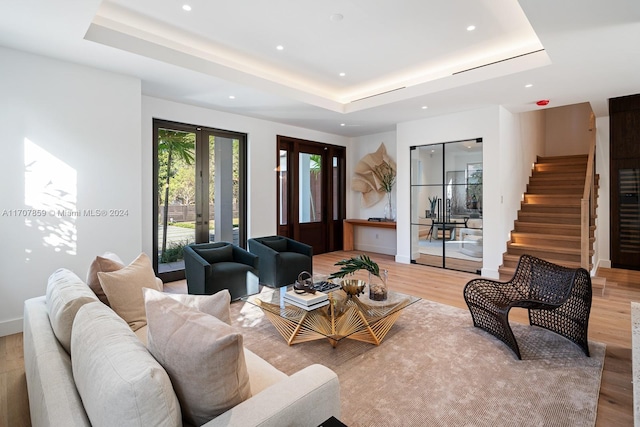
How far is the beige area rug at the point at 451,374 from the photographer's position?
6.59 feet

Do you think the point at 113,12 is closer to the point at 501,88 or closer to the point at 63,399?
the point at 63,399

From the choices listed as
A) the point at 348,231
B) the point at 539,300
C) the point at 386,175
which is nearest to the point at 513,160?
the point at 386,175

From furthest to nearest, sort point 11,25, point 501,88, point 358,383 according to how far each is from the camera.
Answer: point 501,88 < point 11,25 < point 358,383

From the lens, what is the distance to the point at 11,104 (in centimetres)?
316

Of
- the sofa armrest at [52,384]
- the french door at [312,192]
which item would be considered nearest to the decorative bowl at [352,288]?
the sofa armrest at [52,384]

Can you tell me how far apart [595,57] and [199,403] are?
455 cm

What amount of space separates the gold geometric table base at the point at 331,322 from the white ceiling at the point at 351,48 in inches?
107

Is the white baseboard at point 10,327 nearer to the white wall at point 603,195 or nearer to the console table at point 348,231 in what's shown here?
the console table at point 348,231

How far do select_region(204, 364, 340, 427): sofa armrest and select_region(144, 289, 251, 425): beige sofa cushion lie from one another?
65mm

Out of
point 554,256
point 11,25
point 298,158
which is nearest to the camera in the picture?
point 11,25

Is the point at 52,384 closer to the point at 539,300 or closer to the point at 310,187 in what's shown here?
the point at 539,300

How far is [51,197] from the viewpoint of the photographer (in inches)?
134

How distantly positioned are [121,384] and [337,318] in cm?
203

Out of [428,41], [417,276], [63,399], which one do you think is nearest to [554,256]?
[417,276]
